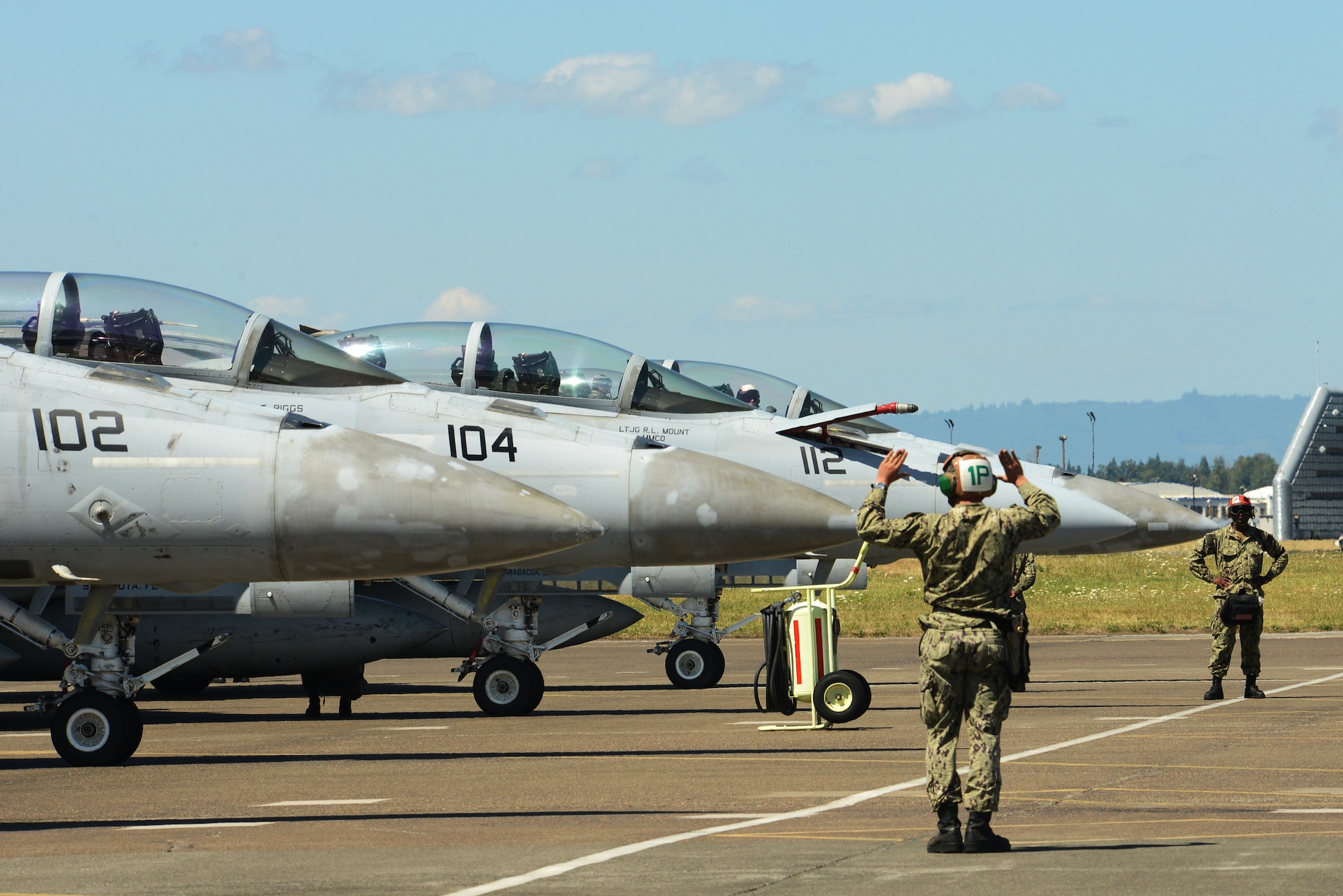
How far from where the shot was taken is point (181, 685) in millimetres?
21281

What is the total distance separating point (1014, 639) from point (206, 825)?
930cm

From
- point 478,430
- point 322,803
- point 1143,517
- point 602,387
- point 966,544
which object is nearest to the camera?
point 966,544

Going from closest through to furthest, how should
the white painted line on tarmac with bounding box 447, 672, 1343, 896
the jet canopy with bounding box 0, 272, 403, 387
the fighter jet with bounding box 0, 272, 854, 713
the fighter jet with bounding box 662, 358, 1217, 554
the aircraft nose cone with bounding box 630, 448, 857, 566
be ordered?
1. the white painted line on tarmac with bounding box 447, 672, 1343, 896
2. the jet canopy with bounding box 0, 272, 403, 387
3. the fighter jet with bounding box 0, 272, 854, 713
4. the aircraft nose cone with bounding box 630, 448, 857, 566
5. the fighter jet with bounding box 662, 358, 1217, 554

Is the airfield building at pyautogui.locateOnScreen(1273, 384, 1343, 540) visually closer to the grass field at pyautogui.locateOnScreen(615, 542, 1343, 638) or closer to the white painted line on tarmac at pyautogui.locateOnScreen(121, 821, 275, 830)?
the grass field at pyautogui.locateOnScreen(615, 542, 1343, 638)

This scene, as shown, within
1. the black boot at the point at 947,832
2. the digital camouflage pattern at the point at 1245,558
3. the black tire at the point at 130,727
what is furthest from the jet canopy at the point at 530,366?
the black boot at the point at 947,832

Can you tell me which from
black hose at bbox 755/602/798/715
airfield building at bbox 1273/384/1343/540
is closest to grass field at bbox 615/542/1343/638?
black hose at bbox 755/602/798/715

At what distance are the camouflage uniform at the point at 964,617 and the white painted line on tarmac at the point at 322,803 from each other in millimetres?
3759

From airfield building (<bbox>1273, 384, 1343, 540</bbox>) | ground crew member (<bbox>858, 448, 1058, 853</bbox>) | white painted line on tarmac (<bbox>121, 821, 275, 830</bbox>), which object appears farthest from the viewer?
airfield building (<bbox>1273, 384, 1343, 540</bbox>)

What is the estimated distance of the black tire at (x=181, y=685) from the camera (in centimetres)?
2059

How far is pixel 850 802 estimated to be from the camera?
35.2 ft

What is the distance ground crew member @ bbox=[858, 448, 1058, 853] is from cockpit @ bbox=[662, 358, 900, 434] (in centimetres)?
1242

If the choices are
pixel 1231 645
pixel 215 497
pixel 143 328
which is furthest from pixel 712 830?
pixel 1231 645

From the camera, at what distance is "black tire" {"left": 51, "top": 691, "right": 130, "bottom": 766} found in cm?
1347

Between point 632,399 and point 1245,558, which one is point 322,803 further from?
point 1245,558
